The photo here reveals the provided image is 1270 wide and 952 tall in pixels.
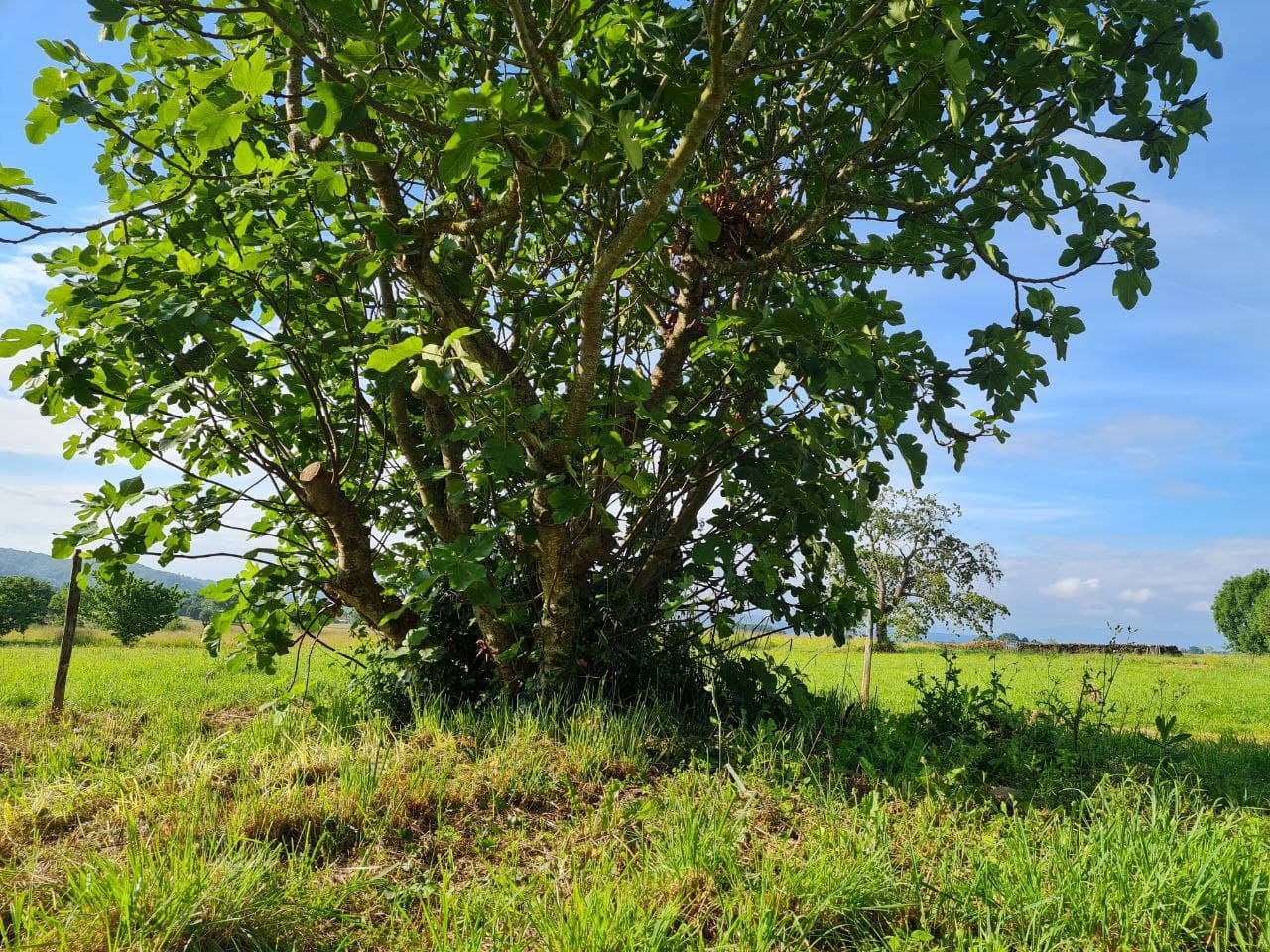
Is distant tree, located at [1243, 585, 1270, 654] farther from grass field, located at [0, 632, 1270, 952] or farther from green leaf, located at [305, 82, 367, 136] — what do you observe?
green leaf, located at [305, 82, 367, 136]

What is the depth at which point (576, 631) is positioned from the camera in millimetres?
5043

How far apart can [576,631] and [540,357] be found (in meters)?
1.73

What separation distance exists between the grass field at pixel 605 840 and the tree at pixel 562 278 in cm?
84

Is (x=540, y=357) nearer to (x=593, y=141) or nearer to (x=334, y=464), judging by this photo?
(x=334, y=464)

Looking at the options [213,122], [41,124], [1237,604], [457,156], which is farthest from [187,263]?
[1237,604]

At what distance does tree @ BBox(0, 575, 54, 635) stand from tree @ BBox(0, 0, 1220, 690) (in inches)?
1616

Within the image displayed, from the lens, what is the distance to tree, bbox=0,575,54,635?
121 ft

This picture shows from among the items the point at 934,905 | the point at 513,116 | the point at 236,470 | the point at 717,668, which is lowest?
the point at 934,905

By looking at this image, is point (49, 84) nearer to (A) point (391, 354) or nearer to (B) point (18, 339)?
(B) point (18, 339)

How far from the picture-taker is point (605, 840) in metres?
3.29

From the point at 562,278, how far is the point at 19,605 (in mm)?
44191

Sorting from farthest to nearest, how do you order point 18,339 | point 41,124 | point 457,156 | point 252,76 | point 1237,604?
point 1237,604 < point 18,339 < point 41,124 < point 252,76 < point 457,156

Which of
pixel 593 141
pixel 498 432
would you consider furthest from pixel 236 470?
pixel 593 141

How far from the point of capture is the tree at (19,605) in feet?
121
